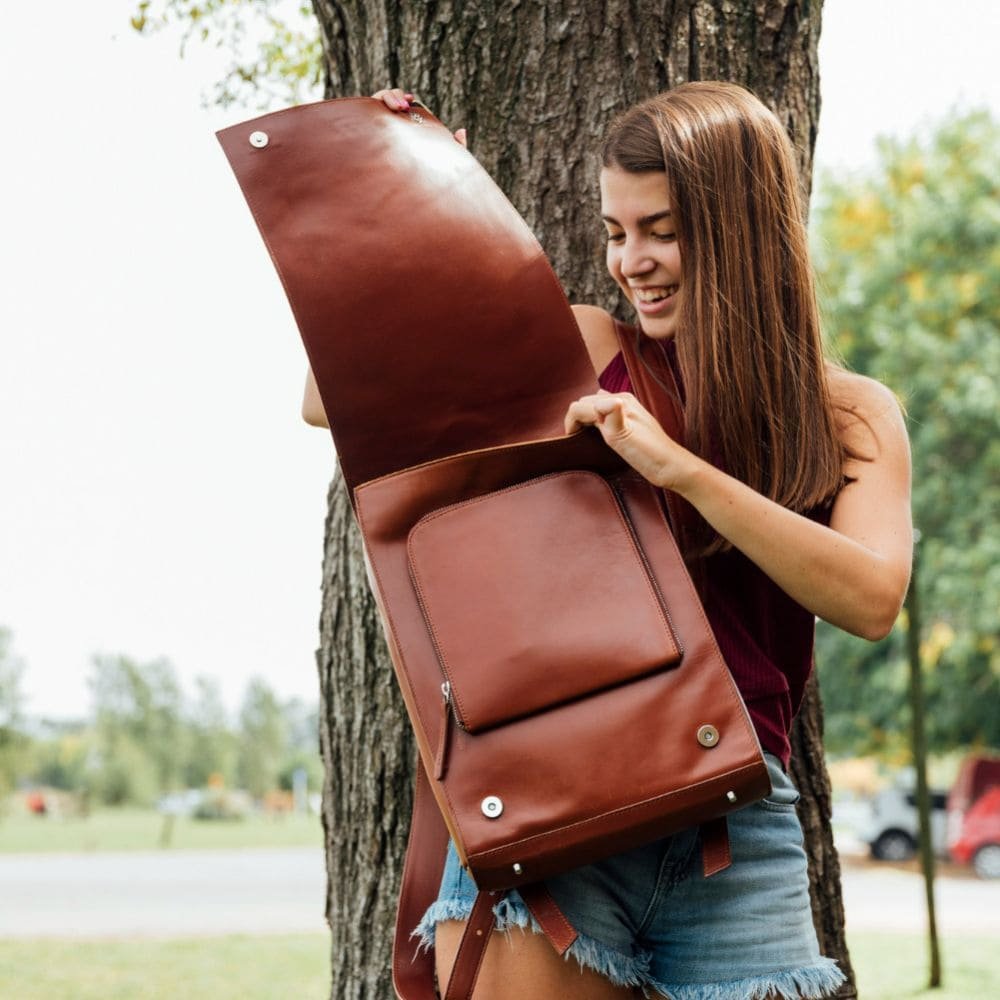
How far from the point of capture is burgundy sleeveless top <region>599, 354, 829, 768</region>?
1.87 m

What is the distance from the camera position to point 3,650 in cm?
1744

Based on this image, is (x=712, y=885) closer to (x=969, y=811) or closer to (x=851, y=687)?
(x=851, y=687)

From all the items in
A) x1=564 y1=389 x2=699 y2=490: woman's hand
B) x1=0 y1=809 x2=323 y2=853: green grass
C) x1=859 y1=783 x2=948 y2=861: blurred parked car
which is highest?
x1=564 y1=389 x2=699 y2=490: woman's hand

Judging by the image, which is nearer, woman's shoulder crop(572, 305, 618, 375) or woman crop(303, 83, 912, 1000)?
woman crop(303, 83, 912, 1000)

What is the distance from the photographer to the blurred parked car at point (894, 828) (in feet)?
65.0

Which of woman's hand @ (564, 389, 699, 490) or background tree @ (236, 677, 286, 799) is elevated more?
woman's hand @ (564, 389, 699, 490)

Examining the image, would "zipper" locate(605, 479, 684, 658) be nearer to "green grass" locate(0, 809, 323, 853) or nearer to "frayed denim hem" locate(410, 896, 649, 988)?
"frayed denim hem" locate(410, 896, 649, 988)

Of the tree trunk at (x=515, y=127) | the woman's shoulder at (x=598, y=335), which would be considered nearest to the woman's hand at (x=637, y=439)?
the woman's shoulder at (x=598, y=335)

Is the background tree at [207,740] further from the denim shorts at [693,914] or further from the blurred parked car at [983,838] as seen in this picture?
the denim shorts at [693,914]

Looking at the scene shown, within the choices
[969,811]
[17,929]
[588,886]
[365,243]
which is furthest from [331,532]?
[969,811]

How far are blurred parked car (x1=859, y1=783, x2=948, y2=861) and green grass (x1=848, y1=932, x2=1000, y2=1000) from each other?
9.78m

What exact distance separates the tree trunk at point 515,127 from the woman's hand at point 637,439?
1.02 m

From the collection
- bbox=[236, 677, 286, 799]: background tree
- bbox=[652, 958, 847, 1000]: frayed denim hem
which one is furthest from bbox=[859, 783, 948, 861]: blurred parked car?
bbox=[652, 958, 847, 1000]: frayed denim hem

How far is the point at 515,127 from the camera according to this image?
2.76 meters
